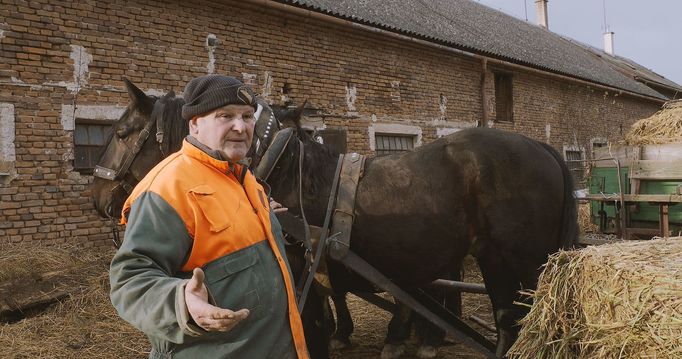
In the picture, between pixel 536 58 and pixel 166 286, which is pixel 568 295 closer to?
pixel 166 286

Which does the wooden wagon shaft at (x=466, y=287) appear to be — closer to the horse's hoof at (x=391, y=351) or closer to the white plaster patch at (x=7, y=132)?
the horse's hoof at (x=391, y=351)

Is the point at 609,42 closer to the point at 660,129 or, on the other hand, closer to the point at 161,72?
the point at 660,129

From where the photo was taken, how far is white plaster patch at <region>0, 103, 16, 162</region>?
19.0ft

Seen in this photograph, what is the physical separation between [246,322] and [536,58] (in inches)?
672

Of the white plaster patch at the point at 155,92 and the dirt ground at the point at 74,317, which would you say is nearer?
the dirt ground at the point at 74,317

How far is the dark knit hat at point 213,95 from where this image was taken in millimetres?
1554

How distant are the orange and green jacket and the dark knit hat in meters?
0.12

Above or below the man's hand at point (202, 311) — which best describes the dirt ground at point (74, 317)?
below

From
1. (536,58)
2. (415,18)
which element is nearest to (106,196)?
(415,18)

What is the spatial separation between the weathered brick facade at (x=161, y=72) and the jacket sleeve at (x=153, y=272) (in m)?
5.56

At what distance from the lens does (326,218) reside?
3.09 m

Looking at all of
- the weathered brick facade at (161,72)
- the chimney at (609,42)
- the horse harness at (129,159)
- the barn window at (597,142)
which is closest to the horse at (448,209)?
the horse harness at (129,159)

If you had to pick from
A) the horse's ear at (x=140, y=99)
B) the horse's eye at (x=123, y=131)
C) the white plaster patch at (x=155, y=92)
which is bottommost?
the horse's eye at (x=123, y=131)

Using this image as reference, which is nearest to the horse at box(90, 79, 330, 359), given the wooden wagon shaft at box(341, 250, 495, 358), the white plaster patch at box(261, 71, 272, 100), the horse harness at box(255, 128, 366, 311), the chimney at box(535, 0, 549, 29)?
the horse harness at box(255, 128, 366, 311)
